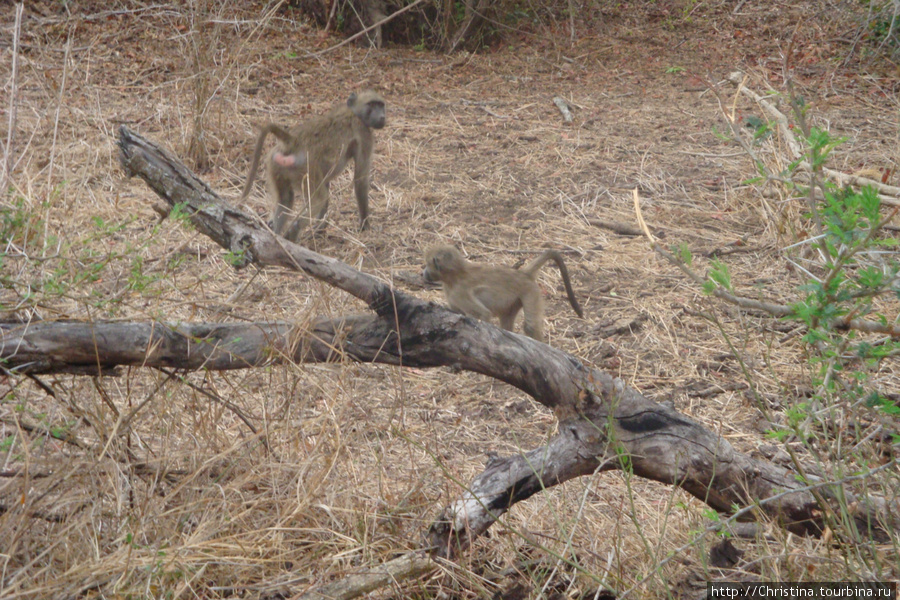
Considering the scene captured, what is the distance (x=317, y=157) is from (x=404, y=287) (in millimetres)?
1414

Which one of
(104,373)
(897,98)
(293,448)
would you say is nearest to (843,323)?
(293,448)

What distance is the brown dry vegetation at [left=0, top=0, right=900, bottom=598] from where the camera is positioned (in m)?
2.88

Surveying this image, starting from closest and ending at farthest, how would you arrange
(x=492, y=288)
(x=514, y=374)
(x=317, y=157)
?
(x=514, y=374)
(x=492, y=288)
(x=317, y=157)

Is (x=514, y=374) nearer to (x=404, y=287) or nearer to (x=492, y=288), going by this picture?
(x=492, y=288)

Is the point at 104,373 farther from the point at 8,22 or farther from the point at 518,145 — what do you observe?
the point at 8,22

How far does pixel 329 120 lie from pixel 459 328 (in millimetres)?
4276

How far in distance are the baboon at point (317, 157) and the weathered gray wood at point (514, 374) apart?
320 cm

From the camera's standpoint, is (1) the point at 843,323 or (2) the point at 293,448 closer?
(1) the point at 843,323

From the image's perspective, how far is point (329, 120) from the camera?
6.95 meters

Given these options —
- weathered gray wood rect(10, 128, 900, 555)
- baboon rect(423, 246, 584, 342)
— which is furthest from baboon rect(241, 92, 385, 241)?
weathered gray wood rect(10, 128, 900, 555)

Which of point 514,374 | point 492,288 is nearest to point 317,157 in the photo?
point 492,288

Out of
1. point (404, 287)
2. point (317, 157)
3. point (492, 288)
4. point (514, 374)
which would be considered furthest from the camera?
point (317, 157)

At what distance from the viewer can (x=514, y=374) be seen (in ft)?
10.3

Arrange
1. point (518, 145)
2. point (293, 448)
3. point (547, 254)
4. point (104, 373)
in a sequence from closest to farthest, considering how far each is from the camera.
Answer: point (104, 373) < point (293, 448) < point (547, 254) < point (518, 145)
